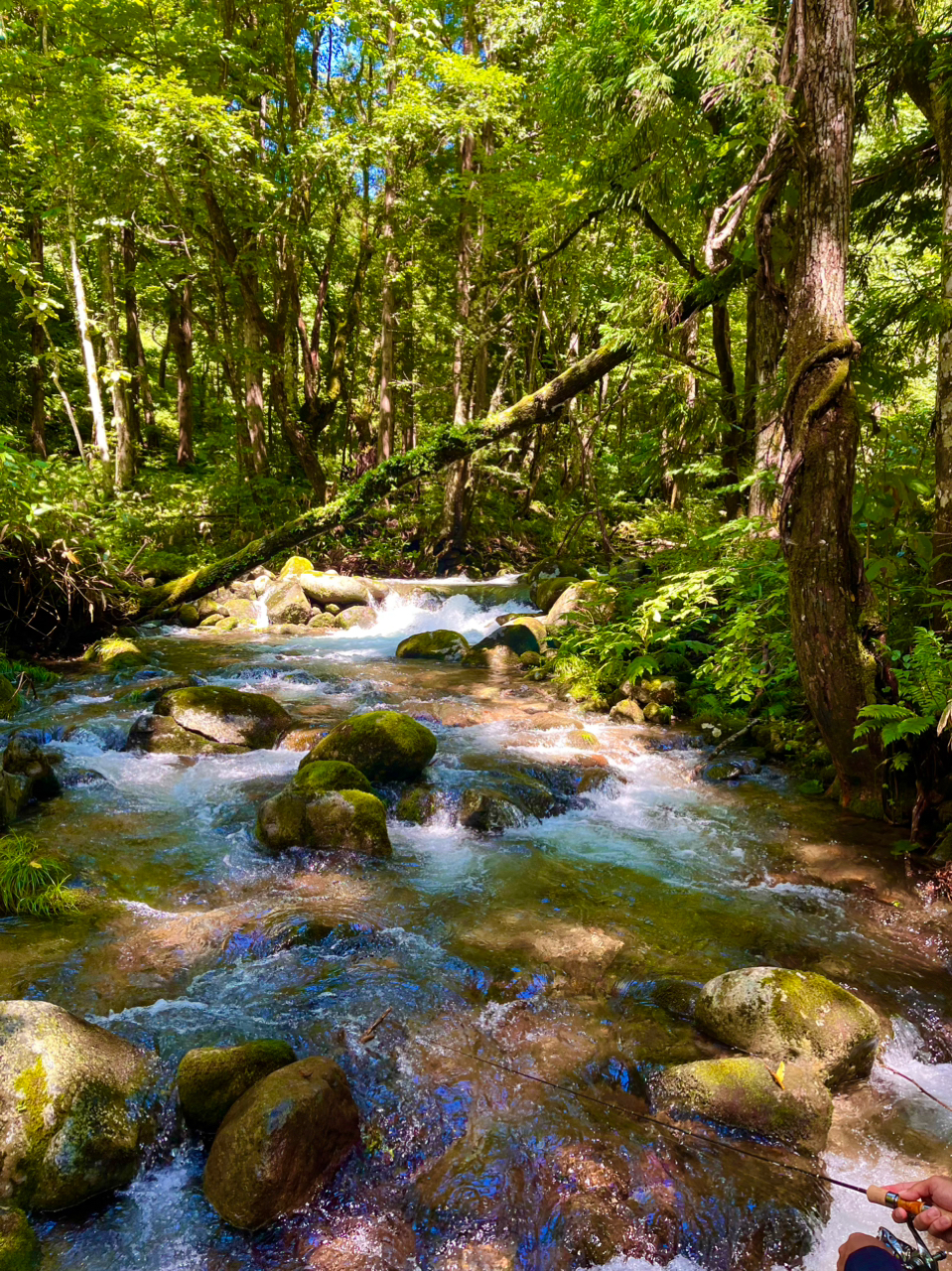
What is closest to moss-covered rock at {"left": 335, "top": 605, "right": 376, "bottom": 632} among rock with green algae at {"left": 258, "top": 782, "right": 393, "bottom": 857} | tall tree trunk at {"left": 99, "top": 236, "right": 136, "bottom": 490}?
tall tree trunk at {"left": 99, "top": 236, "right": 136, "bottom": 490}

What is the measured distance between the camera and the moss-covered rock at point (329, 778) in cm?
615

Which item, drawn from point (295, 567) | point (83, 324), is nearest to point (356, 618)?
point (295, 567)

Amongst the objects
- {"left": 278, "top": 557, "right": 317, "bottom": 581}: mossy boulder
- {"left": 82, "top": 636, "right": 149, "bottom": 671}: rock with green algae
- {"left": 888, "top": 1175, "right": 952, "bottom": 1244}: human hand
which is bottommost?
{"left": 888, "top": 1175, "right": 952, "bottom": 1244}: human hand

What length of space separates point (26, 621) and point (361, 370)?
21.2m

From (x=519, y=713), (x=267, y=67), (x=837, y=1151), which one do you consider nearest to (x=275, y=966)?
(x=837, y=1151)

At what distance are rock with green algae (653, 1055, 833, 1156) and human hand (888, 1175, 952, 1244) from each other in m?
1.26

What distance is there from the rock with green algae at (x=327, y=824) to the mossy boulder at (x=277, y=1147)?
2.53 m

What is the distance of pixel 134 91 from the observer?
42.0 feet

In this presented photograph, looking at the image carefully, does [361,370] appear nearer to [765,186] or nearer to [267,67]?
[267,67]

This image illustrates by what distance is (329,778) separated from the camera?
6227mm

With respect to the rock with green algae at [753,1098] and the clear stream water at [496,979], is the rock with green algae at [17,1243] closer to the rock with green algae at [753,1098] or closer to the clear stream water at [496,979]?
the clear stream water at [496,979]

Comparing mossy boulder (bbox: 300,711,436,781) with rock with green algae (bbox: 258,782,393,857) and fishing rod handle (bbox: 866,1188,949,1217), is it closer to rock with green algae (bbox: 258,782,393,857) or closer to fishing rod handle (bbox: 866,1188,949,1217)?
rock with green algae (bbox: 258,782,393,857)

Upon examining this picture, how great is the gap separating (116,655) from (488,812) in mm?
7424

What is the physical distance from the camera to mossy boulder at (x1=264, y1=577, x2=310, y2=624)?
15.4m
